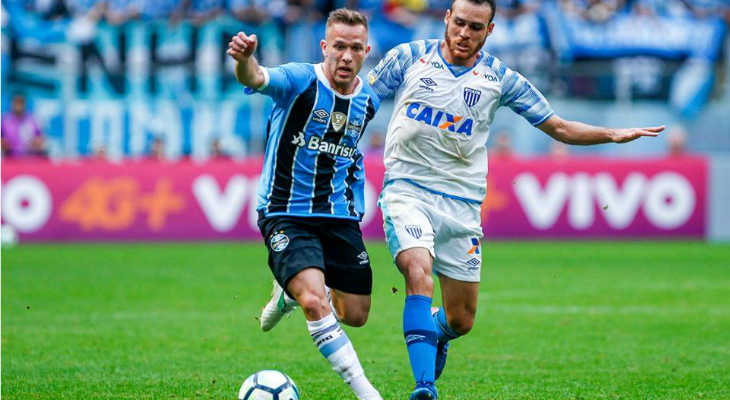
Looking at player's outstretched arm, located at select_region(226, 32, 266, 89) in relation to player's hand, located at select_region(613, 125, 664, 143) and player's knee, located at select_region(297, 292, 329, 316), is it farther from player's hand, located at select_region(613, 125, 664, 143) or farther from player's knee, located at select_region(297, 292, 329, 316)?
player's hand, located at select_region(613, 125, 664, 143)

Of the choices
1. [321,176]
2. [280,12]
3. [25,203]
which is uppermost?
[280,12]

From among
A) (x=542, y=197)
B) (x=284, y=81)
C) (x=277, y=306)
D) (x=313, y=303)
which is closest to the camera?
(x=313, y=303)

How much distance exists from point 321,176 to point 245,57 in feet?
3.39

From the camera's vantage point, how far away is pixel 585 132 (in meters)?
7.19

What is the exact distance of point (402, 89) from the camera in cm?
711

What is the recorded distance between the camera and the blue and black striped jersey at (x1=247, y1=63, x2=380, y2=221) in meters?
6.35

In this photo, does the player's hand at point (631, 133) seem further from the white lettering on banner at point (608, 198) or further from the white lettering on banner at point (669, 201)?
the white lettering on banner at point (669, 201)

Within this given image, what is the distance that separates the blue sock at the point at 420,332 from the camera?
247 inches

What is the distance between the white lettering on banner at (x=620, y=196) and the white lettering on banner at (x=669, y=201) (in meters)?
0.20

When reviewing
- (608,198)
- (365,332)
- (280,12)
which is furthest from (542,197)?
(365,332)

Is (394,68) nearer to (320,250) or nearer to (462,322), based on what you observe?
(320,250)

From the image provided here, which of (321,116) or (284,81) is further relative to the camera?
(321,116)

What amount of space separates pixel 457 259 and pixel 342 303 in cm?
82

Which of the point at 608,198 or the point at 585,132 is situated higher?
the point at 585,132
